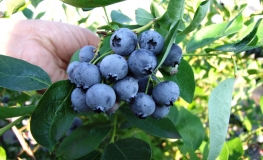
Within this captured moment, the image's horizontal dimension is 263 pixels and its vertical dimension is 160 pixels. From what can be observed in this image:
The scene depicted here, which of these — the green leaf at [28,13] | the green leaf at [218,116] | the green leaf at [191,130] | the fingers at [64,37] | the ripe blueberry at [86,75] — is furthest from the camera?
the green leaf at [28,13]

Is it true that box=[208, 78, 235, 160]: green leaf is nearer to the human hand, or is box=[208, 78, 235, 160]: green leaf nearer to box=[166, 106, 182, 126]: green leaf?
box=[166, 106, 182, 126]: green leaf

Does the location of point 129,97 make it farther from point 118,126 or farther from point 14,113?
point 118,126

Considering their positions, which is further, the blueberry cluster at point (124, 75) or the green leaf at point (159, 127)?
the green leaf at point (159, 127)

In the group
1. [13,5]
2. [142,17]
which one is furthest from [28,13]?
[142,17]

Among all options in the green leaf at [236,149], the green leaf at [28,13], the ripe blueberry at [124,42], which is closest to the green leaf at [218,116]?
the ripe blueberry at [124,42]

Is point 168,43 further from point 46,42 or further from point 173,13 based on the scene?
point 46,42

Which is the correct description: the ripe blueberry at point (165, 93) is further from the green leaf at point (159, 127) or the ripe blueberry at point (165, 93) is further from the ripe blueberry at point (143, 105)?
the green leaf at point (159, 127)

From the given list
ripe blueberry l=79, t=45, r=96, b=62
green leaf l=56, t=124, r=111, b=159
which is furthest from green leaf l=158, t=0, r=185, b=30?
green leaf l=56, t=124, r=111, b=159
